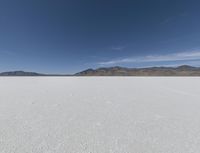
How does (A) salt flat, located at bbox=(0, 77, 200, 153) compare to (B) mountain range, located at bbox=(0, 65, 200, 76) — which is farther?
(B) mountain range, located at bbox=(0, 65, 200, 76)

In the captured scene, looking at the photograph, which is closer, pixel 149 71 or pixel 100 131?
pixel 100 131

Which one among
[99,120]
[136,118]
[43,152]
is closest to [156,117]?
[136,118]

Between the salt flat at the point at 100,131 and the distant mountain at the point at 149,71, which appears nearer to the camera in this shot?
the salt flat at the point at 100,131

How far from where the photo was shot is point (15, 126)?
2086mm

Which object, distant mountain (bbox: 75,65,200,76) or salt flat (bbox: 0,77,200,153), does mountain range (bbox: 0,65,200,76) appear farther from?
salt flat (bbox: 0,77,200,153)

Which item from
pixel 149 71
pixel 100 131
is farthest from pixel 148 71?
pixel 100 131

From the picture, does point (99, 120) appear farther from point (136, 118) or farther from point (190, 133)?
point (190, 133)

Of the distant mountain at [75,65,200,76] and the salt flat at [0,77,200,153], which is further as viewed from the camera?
the distant mountain at [75,65,200,76]

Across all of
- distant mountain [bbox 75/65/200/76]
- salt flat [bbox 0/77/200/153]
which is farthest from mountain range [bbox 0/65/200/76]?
salt flat [bbox 0/77/200/153]

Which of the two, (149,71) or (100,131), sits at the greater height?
(100,131)

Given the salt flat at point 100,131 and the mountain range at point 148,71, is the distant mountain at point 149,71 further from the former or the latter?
the salt flat at point 100,131

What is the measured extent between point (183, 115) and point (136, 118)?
102 cm

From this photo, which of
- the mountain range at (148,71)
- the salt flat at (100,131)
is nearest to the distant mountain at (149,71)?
the mountain range at (148,71)

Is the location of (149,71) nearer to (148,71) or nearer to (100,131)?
(148,71)
